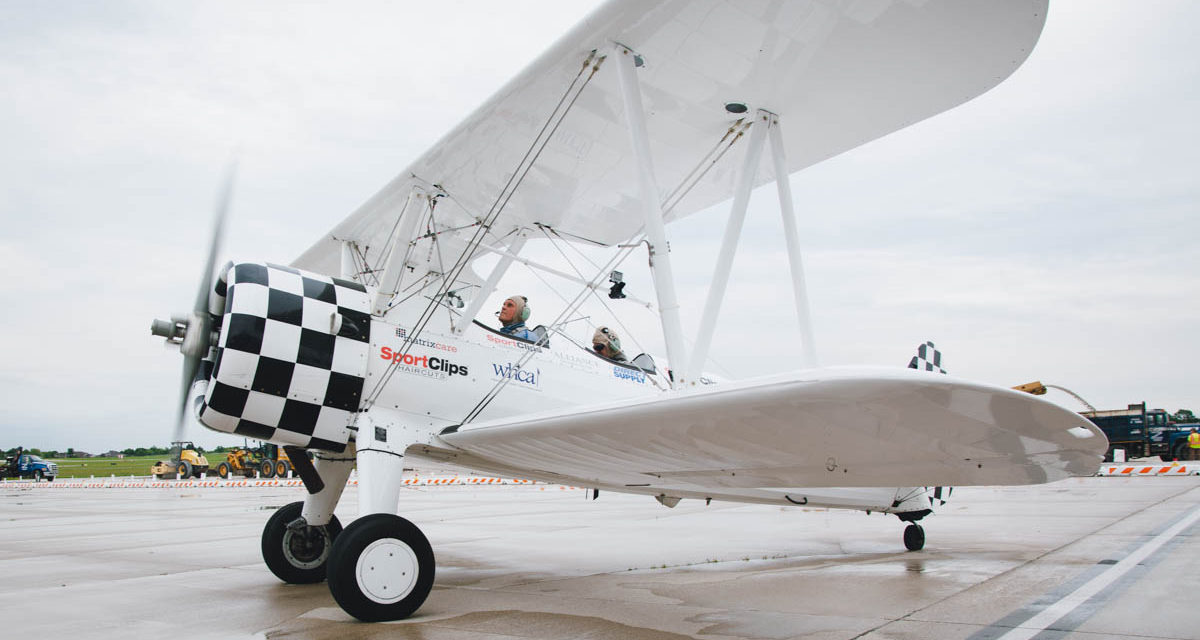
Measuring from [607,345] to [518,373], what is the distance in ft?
3.67

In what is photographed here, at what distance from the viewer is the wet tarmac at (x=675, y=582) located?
402 cm

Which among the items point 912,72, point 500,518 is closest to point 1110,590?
point 912,72

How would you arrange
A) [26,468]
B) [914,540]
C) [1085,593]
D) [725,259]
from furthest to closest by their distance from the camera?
[26,468] → [914,540] → [725,259] → [1085,593]

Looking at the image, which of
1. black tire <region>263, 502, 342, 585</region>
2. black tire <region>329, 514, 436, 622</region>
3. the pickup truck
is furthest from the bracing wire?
the pickup truck

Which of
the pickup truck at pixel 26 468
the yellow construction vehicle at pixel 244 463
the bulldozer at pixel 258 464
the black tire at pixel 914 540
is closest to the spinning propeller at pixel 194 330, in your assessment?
the black tire at pixel 914 540

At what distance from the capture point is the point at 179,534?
9906mm

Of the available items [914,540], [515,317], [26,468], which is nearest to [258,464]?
[26,468]

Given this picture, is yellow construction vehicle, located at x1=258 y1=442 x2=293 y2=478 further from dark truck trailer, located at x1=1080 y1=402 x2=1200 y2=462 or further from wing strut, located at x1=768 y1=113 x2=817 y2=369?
dark truck trailer, located at x1=1080 y1=402 x2=1200 y2=462

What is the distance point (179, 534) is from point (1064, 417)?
10045 millimetres

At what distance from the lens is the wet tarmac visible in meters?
4.02

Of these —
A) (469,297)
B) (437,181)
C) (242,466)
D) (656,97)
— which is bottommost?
(242,466)

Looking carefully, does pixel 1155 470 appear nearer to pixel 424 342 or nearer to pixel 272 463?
pixel 424 342

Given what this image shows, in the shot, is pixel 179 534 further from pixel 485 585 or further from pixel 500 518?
pixel 485 585

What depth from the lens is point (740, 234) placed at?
518 cm
